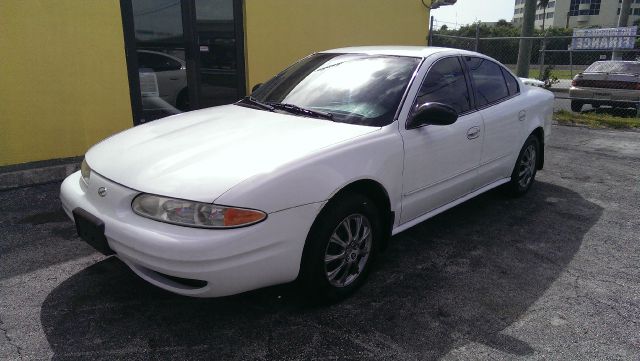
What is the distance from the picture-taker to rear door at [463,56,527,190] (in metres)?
4.25

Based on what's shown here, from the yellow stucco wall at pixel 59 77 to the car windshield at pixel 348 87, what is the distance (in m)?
2.85

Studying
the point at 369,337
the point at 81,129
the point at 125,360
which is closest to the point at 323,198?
the point at 369,337

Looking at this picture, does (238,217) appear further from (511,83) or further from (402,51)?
(511,83)

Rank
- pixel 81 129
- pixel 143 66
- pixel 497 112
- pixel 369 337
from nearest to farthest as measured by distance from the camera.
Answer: pixel 369 337
pixel 497 112
pixel 81 129
pixel 143 66

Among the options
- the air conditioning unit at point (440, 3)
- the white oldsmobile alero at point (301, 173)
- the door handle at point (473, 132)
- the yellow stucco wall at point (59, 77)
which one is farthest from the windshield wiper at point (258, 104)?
the air conditioning unit at point (440, 3)

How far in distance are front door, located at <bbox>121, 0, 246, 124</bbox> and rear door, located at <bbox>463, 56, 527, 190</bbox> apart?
4.20m

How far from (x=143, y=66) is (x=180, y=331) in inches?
189

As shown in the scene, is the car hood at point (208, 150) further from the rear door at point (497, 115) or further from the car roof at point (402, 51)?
the rear door at point (497, 115)

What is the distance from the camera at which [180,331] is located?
275cm

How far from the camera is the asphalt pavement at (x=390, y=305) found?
2.64 m

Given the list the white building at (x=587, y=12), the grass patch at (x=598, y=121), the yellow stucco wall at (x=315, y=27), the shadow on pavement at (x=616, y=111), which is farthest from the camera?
the white building at (x=587, y=12)

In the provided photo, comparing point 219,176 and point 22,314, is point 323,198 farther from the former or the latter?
point 22,314

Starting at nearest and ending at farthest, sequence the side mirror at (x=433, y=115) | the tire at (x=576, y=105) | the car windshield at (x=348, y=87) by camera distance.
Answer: the side mirror at (x=433, y=115) < the car windshield at (x=348, y=87) < the tire at (x=576, y=105)

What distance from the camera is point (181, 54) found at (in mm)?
6957
